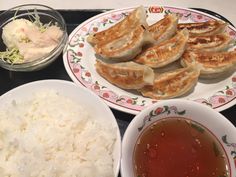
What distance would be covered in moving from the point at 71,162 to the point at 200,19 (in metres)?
1.49

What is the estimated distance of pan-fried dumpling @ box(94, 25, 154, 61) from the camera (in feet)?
6.75

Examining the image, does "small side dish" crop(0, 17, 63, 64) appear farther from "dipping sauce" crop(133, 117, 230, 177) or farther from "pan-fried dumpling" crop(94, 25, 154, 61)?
"dipping sauce" crop(133, 117, 230, 177)

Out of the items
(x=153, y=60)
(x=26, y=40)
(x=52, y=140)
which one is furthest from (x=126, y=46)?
(x=52, y=140)

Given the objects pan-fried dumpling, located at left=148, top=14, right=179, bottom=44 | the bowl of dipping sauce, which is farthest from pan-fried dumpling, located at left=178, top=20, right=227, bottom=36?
the bowl of dipping sauce

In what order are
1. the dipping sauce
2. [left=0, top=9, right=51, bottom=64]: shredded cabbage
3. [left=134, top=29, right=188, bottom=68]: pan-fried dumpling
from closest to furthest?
the dipping sauce
[left=134, top=29, right=188, bottom=68]: pan-fried dumpling
[left=0, top=9, right=51, bottom=64]: shredded cabbage

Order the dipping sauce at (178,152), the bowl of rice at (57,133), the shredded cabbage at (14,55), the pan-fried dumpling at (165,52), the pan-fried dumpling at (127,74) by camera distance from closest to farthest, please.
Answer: the dipping sauce at (178,152) → the bowl of rice at (57,133) → the pan-fried dumpling at (127,74) → the pan-fried dumpling at (165,52) → the shredded cabbage at (14,55)

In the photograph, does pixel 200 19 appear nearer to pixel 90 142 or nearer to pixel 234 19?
pixel 234 19

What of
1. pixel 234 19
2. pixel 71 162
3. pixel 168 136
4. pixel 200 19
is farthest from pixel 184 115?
pixel 234 19

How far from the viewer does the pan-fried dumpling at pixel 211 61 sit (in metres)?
1.99

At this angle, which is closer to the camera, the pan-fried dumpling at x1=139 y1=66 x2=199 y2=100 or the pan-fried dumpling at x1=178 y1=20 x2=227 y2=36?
the pan-fried dumpling at x1=139 y1=66 x2=199 y2=100

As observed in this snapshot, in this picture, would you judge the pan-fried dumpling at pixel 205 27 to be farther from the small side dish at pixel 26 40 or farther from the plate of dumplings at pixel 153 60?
the small side dish at pixel 26 40

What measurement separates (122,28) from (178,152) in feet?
3.62

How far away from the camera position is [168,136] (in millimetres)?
1529

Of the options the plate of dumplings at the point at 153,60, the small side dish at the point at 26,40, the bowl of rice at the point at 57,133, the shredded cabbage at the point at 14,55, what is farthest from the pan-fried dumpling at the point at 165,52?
the shredded cabbage at the point at 14,55
